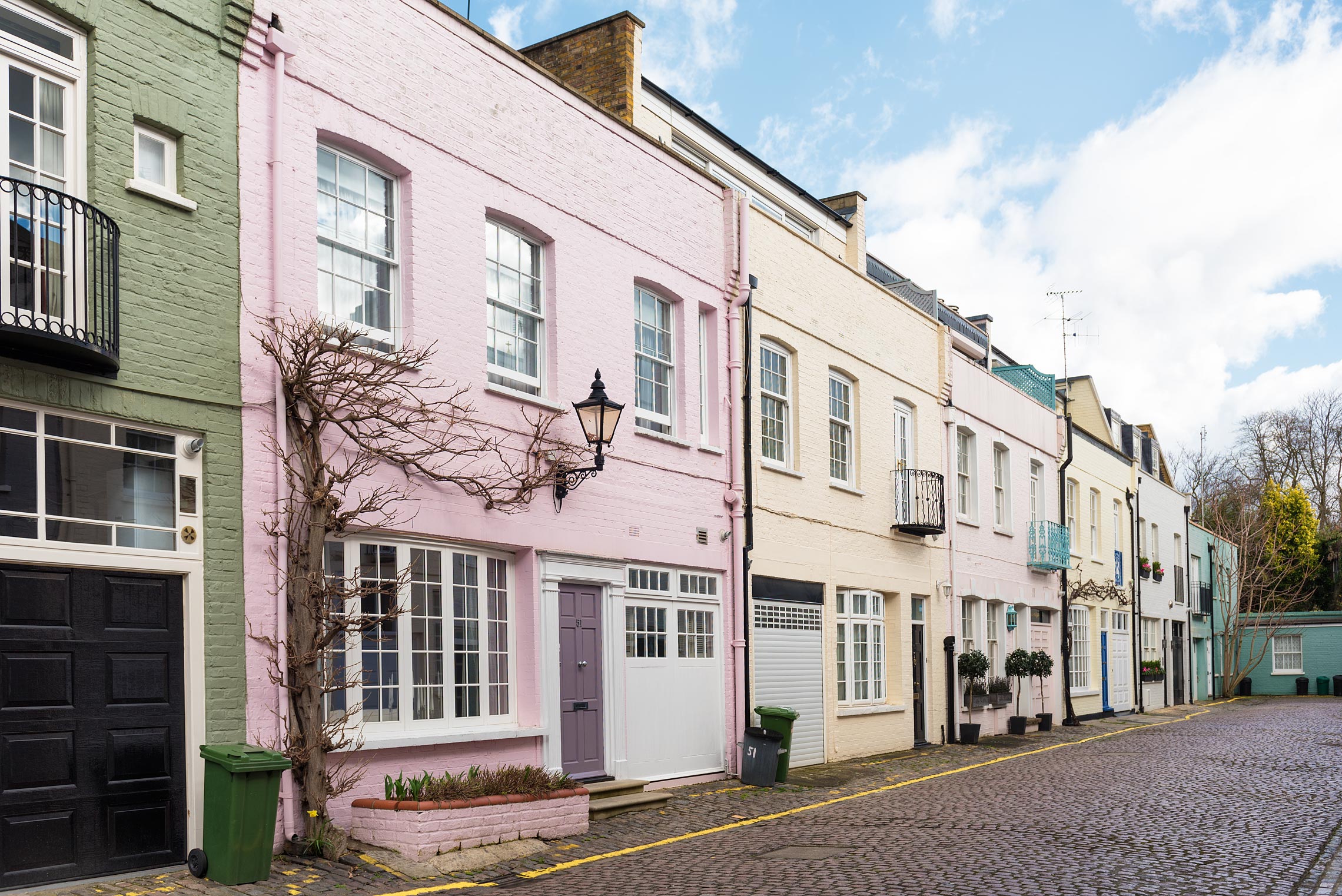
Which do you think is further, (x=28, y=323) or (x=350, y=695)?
(x=350, y=695)

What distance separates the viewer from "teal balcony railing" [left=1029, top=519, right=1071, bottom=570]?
29219mm

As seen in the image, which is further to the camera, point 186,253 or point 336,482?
point 336,482

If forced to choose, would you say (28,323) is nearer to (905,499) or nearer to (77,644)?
(77,644)

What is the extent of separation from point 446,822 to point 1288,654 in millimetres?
49289

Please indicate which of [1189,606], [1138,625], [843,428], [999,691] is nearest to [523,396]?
[843,428]

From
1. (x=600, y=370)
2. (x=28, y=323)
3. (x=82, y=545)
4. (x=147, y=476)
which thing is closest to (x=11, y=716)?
(x=82, y=545)

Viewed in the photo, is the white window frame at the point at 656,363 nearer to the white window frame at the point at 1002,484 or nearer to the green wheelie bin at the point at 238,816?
the green wheelie bin at the point at 238,816

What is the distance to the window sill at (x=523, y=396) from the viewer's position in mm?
12945

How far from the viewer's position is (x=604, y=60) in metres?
A: 18.2

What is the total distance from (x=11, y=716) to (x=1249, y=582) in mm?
52143

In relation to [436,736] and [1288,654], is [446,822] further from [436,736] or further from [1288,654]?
[1288,654]

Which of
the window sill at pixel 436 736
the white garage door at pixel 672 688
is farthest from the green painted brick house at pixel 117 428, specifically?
the white garage door at pixel 672 688

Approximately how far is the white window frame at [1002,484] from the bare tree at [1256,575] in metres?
26.2

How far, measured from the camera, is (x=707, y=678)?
644 inches
